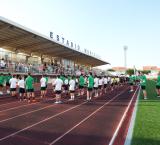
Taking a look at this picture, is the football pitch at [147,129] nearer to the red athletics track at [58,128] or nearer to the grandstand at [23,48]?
the red athletics track at [58,128]

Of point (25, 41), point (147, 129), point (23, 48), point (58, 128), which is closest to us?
point (147, 129)

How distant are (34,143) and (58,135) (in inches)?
49.4

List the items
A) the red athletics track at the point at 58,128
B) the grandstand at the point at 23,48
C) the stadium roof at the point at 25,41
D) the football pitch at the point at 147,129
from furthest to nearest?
the grandstand at the point at 23,48 < the stadium roof at the point at 25,41 < the red athletics track at the point at 58,128 < the football pitch at the point at 147,129

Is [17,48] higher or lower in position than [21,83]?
higher

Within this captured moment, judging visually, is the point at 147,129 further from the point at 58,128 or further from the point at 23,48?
the point at 23,48

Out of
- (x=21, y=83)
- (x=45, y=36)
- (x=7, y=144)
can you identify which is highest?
(x=45, y=36)

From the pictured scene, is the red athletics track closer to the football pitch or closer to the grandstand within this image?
the football pitch

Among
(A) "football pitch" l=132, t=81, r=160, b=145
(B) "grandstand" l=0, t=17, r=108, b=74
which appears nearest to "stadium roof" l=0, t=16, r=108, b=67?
(B) "grandstand" l=0, t=17, r=108, b=74

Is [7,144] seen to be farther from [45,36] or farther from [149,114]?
[45,36]

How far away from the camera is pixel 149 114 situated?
14266 millimetres

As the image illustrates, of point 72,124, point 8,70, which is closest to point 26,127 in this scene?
point 72,124

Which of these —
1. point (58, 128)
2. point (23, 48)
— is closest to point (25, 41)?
point (23, 48)

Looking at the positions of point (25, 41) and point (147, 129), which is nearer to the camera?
point (147, 129)

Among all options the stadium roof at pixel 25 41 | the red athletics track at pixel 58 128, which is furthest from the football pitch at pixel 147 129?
the stadium roof at pixel 25 41
